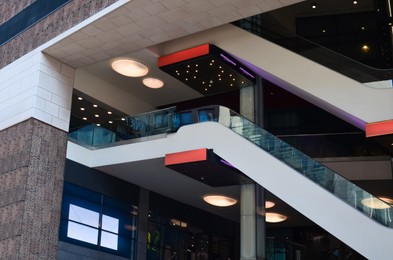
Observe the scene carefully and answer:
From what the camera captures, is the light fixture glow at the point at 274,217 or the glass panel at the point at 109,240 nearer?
the glass panel at the point at 109,240

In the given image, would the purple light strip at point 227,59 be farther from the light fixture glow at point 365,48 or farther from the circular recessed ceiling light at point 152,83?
the light fixture glow at point 365,48

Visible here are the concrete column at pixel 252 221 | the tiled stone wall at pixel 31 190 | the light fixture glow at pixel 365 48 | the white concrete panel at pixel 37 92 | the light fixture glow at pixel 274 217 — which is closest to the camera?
the tiled stone wall at pixel 31 190

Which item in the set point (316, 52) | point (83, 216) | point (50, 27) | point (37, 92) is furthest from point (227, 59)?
point (83, 216)

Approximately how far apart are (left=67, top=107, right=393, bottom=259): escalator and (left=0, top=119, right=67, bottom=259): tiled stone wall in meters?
1.43

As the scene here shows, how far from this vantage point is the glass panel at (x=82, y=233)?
20750 mm

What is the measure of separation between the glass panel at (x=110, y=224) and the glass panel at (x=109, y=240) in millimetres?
181

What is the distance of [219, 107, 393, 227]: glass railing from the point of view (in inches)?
612

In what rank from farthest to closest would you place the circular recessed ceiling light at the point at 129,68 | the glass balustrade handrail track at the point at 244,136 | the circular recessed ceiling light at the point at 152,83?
the circular recessed ceiling light at the point at 152,83 < the circular recessed ceiling light at the point at 129,68 < the glass balustrade handrail track at the point at 244,136

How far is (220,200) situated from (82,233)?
535cm

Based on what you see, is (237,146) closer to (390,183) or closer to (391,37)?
(390,183)

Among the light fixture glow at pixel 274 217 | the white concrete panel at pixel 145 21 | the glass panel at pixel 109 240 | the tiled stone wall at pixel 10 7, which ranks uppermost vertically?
the tiled stone wall at pixel 10 7

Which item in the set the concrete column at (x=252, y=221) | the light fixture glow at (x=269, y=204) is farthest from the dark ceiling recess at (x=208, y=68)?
the light fixture glow at (x=269, y=204)

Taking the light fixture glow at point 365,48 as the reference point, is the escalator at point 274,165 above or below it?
below

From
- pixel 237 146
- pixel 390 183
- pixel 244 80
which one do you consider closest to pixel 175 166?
pixel 237 146
